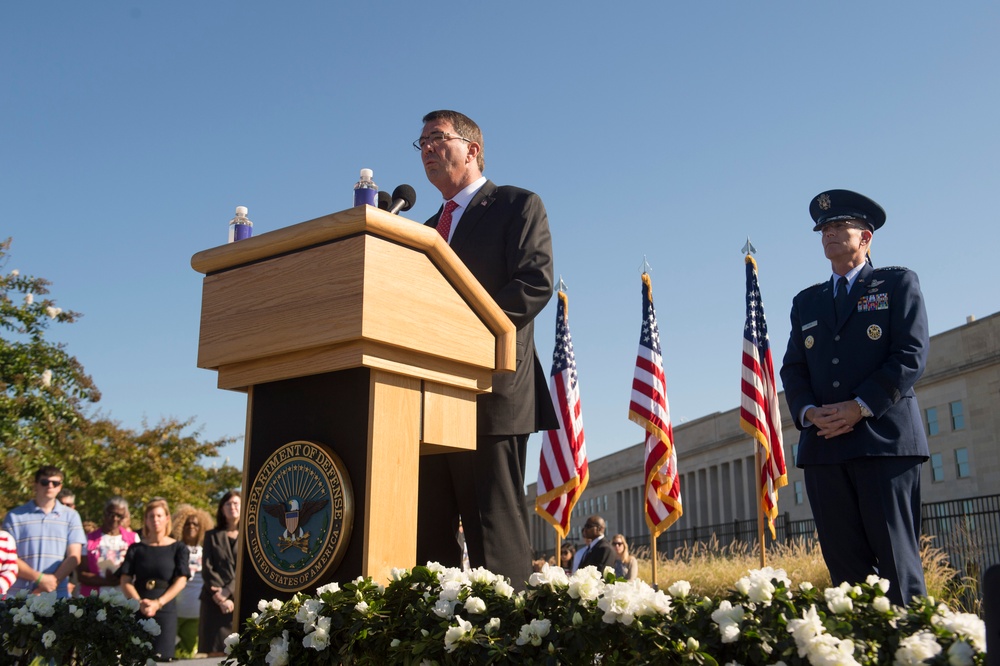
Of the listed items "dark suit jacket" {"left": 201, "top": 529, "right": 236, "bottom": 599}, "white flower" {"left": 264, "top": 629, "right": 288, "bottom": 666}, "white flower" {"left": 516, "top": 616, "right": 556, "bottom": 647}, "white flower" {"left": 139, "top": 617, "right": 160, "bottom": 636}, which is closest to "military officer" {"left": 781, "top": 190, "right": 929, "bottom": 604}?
"white flower" {"left": 516, "top": 616, "right": 556, "bottom": 647}

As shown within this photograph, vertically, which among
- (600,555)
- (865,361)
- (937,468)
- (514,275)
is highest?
(937,468)

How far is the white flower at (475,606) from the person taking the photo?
2418mm

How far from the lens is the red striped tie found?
12.6 ft

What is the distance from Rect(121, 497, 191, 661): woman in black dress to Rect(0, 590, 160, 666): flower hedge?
3.67 m

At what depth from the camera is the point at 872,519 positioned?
12.3 feet

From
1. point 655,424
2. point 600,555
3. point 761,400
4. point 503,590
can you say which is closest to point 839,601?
point 503,590

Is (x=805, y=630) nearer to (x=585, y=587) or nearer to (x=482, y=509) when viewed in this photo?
(x=585, y=587)

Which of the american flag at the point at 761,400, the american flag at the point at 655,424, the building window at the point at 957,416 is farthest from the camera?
the building window at the point at 957,416

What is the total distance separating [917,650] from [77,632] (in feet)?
11.2

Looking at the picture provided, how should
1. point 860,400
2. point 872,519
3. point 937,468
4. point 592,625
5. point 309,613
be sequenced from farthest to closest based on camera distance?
point 937,468 < point 860,400 < point 872,519 < point 309,613 < point 592,625

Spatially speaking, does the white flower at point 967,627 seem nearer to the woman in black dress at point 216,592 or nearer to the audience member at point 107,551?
the woman in black dress at point 216,592

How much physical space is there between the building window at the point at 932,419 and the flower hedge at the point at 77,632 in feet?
128

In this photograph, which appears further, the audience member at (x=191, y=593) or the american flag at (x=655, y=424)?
the american flag at (x=655, y=424)

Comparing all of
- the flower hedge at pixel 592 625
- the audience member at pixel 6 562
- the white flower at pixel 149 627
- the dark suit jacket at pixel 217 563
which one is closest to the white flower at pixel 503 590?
the flower hedge at pixel 592 625
